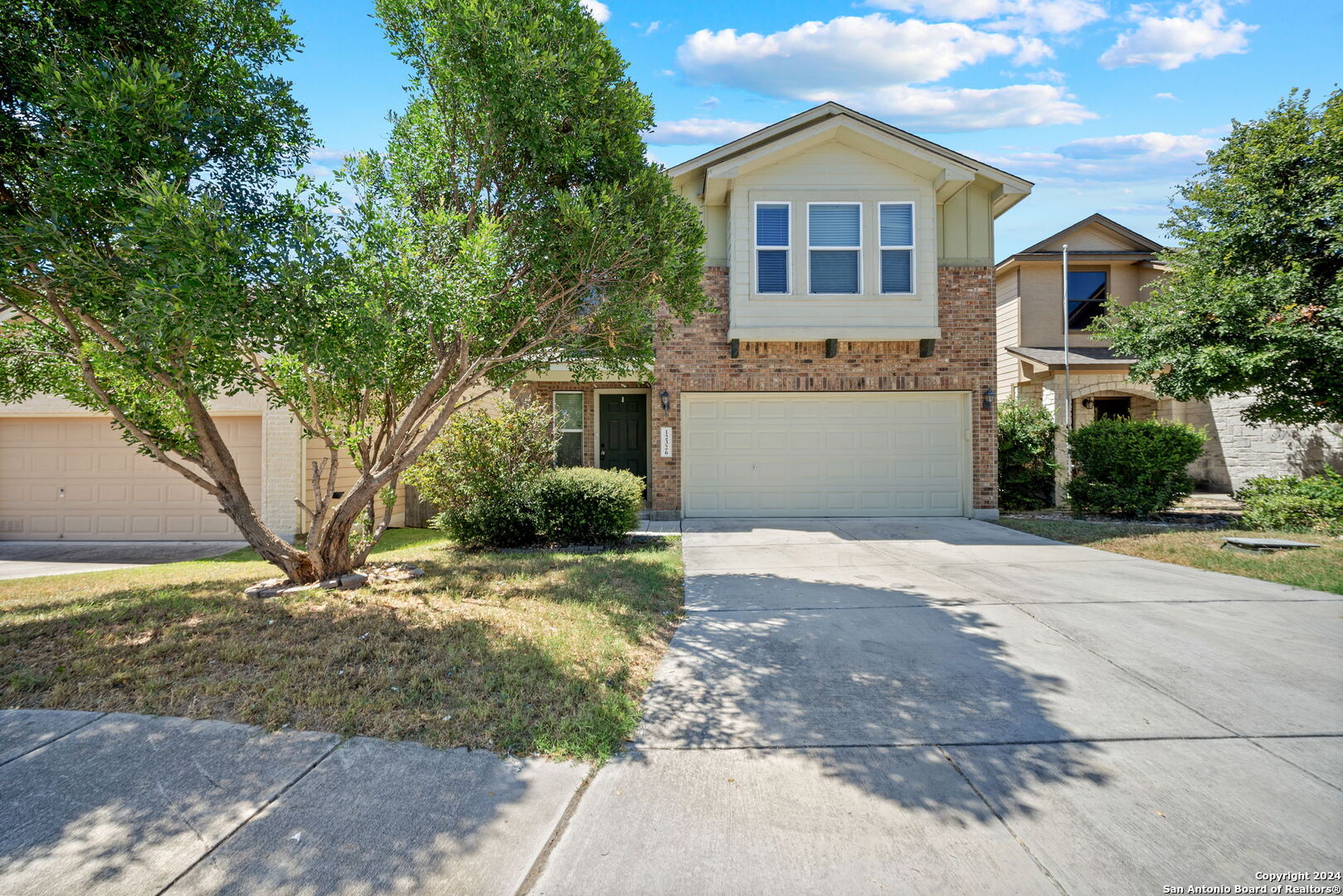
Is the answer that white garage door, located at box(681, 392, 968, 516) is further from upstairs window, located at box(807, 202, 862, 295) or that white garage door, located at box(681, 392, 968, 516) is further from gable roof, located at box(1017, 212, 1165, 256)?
gable roof, located at box(1017, 212, 1165, 256)

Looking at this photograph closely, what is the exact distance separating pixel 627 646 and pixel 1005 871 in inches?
112

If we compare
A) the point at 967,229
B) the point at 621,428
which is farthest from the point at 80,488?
the point at 967,229

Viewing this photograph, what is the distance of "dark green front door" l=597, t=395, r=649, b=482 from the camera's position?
527 inches

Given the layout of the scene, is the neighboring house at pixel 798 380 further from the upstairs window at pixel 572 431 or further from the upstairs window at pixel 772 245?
the upstairs window at pixel 572 431

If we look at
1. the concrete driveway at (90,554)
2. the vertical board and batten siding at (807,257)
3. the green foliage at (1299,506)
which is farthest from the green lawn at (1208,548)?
the concrete driveway at (90,554)

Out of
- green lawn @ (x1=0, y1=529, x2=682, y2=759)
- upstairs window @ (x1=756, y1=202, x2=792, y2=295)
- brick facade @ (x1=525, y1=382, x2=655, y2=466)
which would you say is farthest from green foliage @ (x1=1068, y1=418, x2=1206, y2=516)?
green lawn @ (x1=0, y1=529, x2=682, y2=759)

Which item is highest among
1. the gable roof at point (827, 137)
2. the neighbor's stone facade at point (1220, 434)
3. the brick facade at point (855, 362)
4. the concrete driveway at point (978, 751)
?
the gable roof at point (827, 137)

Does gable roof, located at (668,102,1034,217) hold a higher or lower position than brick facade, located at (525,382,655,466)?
higher

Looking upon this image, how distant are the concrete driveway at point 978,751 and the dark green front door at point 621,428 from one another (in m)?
7.42

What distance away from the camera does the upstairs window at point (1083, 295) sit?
1648cm

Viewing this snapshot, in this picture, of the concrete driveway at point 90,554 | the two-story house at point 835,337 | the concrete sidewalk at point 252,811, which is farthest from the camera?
Answer: the two-story house at point 835,337

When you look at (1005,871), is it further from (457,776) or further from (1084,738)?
Result: (457,776)

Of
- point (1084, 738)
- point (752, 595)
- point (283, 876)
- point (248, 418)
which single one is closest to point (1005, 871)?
point (1084, 738)

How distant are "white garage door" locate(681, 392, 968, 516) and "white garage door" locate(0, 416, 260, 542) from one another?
8390mm
